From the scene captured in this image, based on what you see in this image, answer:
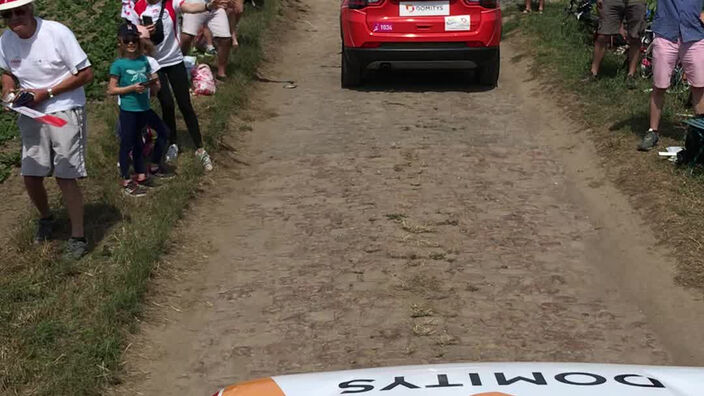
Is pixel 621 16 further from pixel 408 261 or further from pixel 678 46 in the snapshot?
pixel 408 261

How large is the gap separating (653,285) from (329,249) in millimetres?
2206

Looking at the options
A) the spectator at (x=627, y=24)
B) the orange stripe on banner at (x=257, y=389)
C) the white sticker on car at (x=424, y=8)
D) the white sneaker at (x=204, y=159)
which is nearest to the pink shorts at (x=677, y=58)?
the spectator at (x=627, y=24)

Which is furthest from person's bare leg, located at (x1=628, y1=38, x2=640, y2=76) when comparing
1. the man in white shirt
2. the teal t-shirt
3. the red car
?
the man in white shirt

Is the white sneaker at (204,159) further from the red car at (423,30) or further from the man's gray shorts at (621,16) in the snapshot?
the man's gray shorts at (621,16)

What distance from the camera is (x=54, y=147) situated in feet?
19.9

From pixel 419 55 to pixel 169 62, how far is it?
3434 mm

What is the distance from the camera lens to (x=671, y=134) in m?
8.55

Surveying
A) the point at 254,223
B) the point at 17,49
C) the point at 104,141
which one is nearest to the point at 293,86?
the point at 104,141

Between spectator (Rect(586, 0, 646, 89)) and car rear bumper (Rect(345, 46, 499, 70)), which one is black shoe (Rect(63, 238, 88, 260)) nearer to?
car rear bumper (Rect(345, 46, 499, 70))

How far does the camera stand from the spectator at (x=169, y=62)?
7805 mm

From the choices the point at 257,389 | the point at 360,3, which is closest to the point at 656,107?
the point at 360,3

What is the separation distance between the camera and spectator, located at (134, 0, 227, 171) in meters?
7.80

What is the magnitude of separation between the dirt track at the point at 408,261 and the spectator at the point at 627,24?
1104 millimetres

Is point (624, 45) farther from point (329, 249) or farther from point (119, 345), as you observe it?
point (119, 345)
